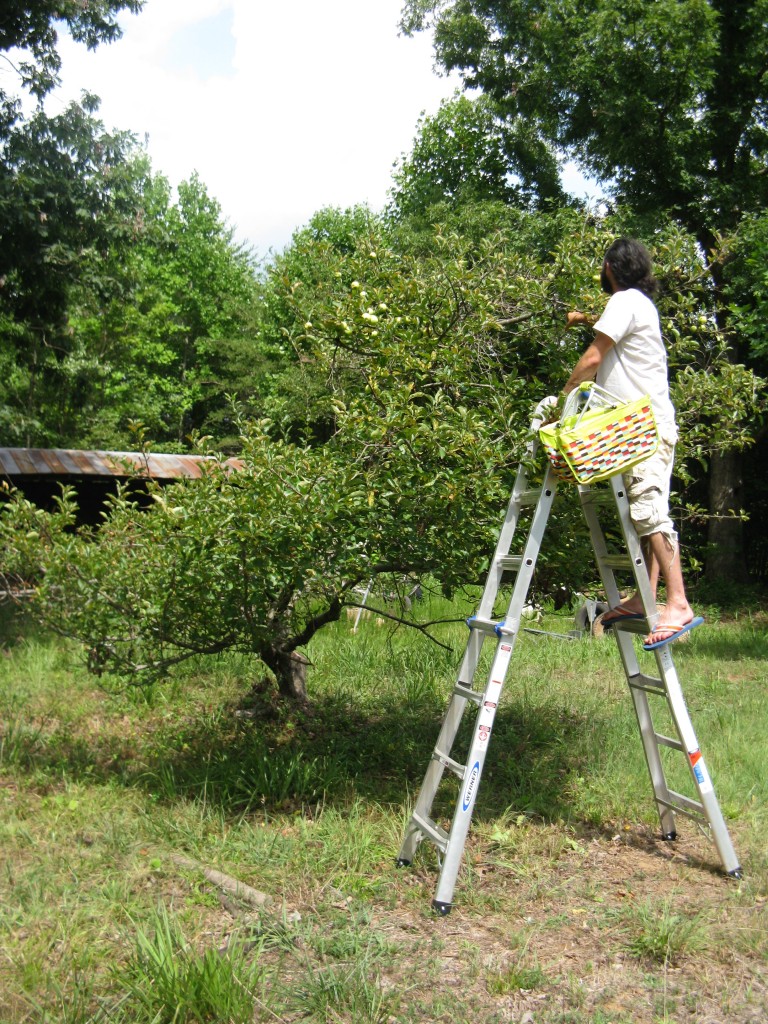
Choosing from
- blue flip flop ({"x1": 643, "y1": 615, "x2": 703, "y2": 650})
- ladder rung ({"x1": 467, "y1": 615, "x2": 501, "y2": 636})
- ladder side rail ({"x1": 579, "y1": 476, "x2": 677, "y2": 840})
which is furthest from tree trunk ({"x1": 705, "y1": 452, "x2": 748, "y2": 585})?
ladder rung ({"x1": 467, "y1": 615, "x2": 501, "y2": 636})

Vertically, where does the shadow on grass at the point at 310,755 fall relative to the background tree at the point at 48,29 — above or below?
below

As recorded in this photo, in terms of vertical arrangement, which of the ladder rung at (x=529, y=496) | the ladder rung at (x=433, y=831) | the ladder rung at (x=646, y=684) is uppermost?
the ladder rung at (x=529, y=496)

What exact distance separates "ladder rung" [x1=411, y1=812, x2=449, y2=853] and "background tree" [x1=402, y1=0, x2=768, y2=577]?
1252cm

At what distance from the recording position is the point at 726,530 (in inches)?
674

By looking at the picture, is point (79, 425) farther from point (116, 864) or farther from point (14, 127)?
point (116, 864)

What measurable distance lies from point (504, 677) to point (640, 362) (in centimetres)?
151

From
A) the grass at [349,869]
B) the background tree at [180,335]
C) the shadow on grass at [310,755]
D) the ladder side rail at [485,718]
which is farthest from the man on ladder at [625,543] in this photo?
the background tree at [180,335]

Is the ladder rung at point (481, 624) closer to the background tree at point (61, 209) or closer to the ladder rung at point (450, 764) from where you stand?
the ladder rung at point (450, 764)

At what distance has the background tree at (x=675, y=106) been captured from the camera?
1538cm

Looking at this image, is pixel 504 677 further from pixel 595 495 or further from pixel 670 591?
pixel 595 495

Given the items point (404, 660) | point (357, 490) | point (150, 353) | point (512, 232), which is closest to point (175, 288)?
point (150, 353)

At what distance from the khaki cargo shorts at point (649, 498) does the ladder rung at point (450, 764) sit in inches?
50.4

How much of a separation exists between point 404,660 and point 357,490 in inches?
161

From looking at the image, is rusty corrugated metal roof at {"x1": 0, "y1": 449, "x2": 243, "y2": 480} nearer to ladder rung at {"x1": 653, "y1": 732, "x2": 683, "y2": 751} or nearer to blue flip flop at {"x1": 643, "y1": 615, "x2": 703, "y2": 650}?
ladder rung at {"x1": 653, "y1": 732, "x2": 683, "y2": 751}
